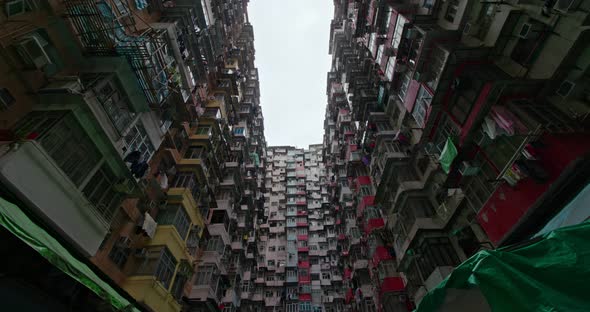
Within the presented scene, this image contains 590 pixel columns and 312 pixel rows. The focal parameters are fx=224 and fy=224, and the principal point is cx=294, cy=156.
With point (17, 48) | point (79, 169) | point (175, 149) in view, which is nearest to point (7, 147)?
point (79, 169)

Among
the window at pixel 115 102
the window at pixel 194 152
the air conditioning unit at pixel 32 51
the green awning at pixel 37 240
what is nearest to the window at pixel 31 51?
the air conditioning unit at pixel 32 51

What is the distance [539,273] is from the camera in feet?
10.8

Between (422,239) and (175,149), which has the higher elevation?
(422,239)

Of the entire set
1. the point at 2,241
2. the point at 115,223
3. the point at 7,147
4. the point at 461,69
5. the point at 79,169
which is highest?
the point at 461,69

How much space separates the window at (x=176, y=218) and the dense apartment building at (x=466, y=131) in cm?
1531

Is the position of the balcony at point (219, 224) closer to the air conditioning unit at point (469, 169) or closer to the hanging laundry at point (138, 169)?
the hanging laundry at point (138, 169)

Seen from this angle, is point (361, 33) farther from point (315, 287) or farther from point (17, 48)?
point (315, 287)

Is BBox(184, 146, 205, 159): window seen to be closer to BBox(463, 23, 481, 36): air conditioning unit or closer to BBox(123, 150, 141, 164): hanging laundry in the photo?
BBox(123, 150, 141, 164): hanging laundry

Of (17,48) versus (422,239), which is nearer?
(17,48)

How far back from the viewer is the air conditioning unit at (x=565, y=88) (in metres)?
8.84

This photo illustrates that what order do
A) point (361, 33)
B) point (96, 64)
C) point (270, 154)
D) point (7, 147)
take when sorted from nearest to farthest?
point (7, 147) → point (96, 64) → point (361, 33) → point (270, 154)

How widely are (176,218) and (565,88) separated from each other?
20616 millimetres

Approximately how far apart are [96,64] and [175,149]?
25.2ft

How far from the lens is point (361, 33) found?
2656 cm
